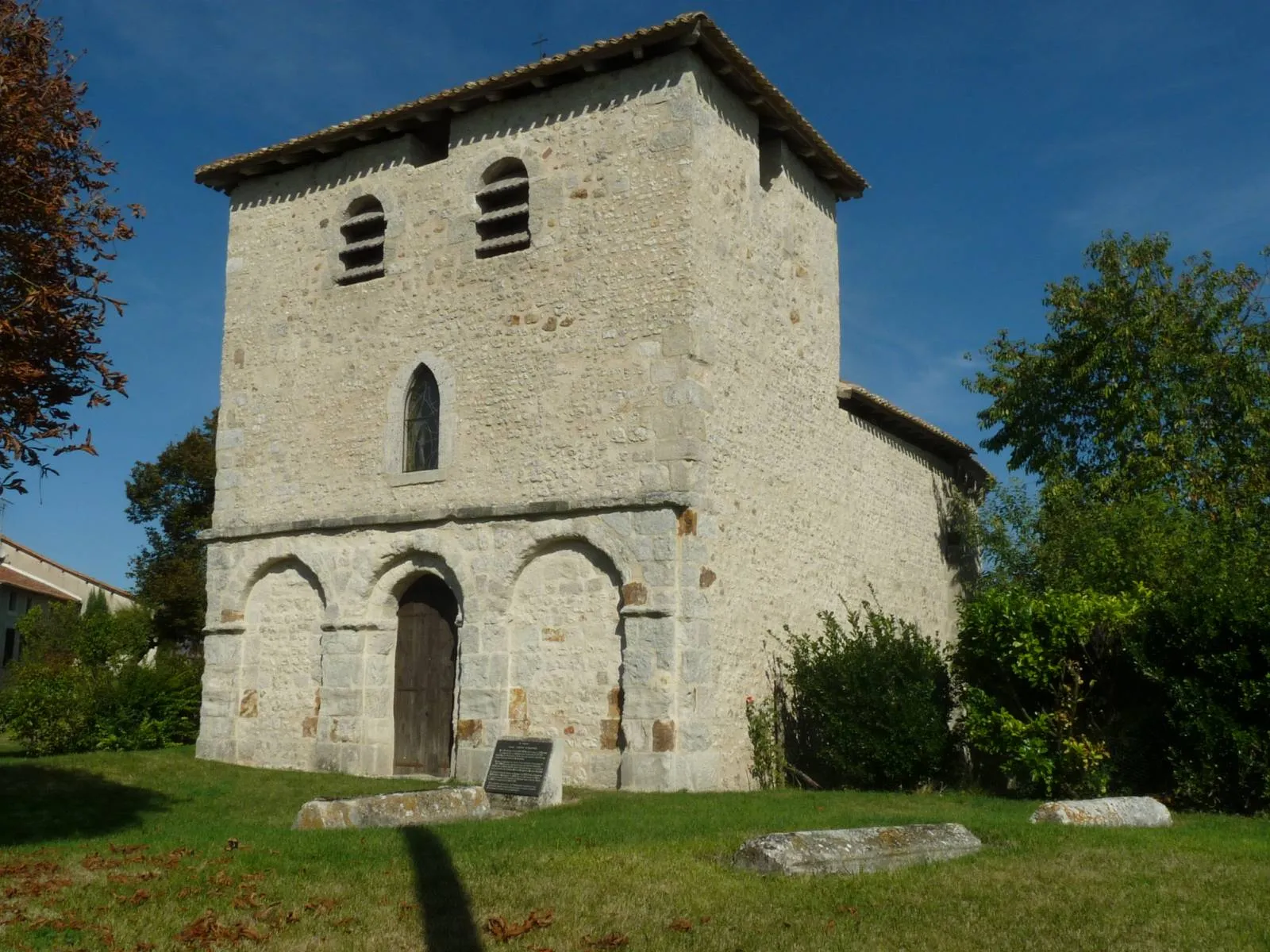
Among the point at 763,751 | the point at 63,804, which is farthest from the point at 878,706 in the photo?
the point at 63,804

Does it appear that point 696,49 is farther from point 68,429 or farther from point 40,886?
point 40,886

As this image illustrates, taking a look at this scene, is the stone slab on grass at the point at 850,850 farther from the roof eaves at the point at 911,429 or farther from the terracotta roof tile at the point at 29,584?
the terracotta roof tile at the point at 29,584

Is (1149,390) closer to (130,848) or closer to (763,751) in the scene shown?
(763,751)

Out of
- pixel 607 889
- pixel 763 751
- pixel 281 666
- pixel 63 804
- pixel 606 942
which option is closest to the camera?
pixel 606 942

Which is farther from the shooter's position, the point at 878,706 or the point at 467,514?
the point at 467,514

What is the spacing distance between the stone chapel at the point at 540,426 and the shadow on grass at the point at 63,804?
9.12 ft

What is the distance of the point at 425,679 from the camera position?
14156 millimetres

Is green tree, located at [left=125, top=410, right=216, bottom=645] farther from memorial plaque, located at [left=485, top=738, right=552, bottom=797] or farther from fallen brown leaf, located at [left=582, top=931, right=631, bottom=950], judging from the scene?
fallen brown leaf, located at [left=582, top=931, right=631, bottom=950]

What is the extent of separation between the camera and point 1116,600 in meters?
11.9

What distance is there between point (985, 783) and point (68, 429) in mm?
10186

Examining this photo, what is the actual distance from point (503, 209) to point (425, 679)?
6.00 m

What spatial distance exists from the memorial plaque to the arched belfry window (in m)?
4.48

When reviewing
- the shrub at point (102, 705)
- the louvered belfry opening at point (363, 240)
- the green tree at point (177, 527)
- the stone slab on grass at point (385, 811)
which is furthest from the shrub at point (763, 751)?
the green tree at point (177, 527)

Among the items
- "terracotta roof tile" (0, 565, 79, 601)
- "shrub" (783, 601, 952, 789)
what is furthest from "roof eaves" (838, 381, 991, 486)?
"terracotta roof tile" (0, 565, 79, 601)
